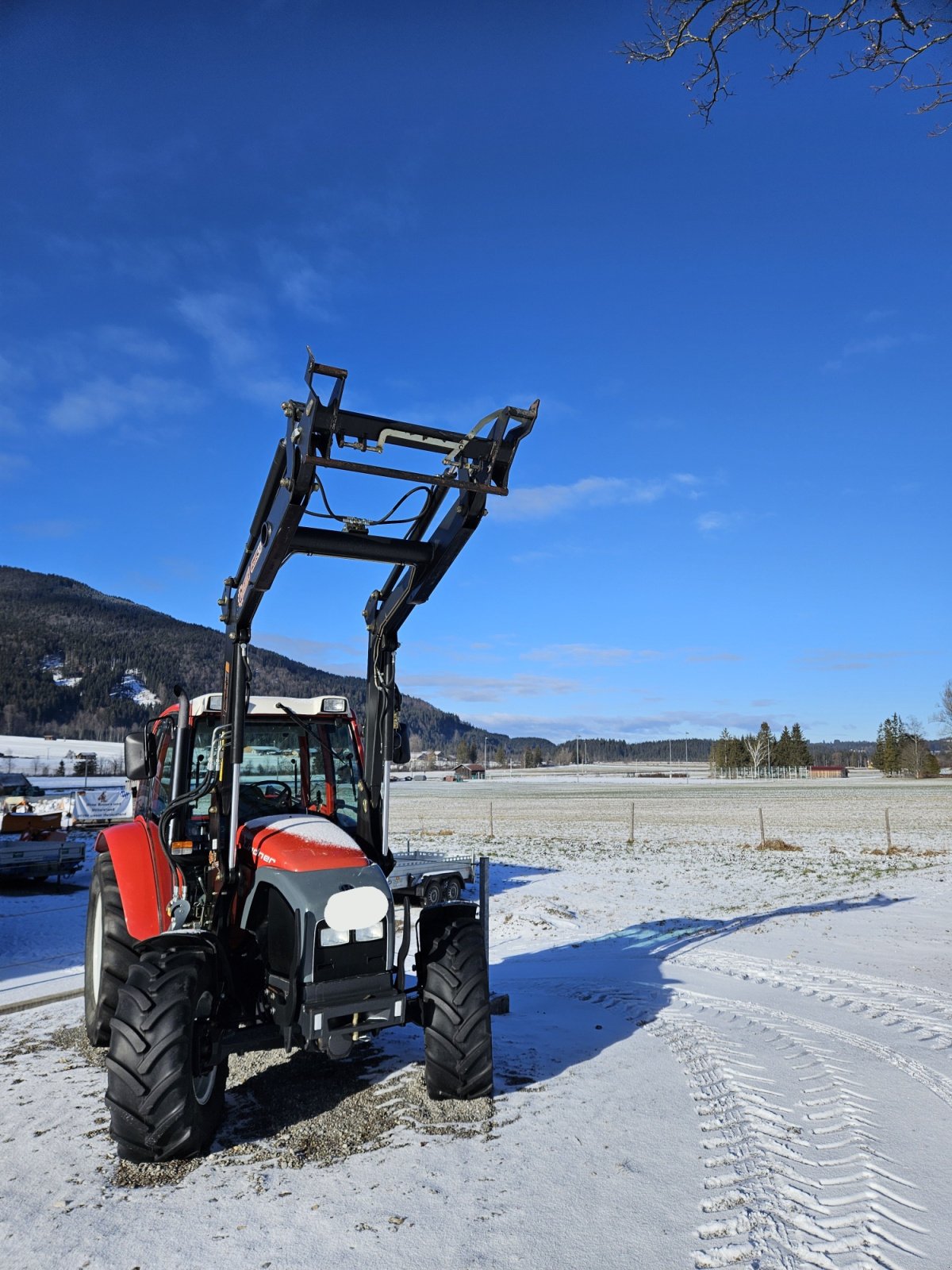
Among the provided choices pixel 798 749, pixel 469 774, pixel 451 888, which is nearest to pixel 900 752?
pixel 798 749

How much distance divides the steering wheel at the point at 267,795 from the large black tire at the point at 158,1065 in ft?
6.23

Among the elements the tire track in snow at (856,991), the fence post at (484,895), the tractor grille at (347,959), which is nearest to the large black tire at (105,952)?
the tractor grille at (347,959)

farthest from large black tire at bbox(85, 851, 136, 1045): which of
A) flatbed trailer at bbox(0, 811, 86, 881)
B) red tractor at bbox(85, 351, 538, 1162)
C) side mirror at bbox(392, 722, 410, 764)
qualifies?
flatbed trailer at bbox(0, 811, 86, 881)

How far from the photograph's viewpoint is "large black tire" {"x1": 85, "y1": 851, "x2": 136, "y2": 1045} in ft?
18.7

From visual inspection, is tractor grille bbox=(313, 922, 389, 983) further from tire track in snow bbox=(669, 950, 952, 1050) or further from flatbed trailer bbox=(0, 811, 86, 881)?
flatbed trailer bbox=(0, 811, 86, 881)

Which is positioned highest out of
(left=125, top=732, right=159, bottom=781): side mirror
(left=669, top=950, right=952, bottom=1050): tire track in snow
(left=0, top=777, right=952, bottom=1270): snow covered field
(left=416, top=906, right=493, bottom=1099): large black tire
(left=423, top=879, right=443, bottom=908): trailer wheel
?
(left=125, top=732, right=159, bottom=781): side mirror

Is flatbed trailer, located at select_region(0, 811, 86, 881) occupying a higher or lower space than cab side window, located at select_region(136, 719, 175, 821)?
lower

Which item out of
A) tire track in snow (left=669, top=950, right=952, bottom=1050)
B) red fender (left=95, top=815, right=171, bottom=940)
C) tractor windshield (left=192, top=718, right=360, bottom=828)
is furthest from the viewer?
tire track in snow (left=669, top=950, right=952, bottom=1050)

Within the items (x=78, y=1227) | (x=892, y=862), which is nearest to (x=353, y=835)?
(x=78, y=1227)

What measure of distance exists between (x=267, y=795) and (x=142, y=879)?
1019 millimetres

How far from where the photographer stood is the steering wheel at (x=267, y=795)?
20.0 ft

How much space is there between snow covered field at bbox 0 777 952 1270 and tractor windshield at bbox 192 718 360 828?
1728 mm

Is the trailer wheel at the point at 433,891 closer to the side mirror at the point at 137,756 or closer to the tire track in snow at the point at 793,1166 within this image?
the tire track in snow at the point at 793,1166

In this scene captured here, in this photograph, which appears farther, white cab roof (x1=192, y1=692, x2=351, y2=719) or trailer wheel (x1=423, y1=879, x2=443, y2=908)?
trailer wheel (x1=423, y1=879, x2=443, y2=908)
